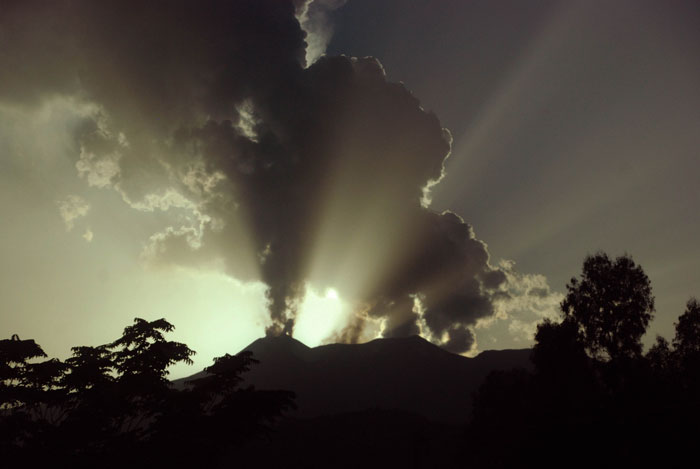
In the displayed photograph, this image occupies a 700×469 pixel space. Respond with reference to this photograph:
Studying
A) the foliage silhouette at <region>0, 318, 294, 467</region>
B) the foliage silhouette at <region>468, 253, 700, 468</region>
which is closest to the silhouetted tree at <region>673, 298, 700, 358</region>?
the foliage silhouette at <region>468, 253, 700, 468</region>

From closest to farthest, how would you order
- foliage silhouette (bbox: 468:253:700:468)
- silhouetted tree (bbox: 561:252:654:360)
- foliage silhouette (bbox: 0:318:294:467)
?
foliage silhouette (bbox: 0:318:294:467)
foliage silhouette (bbox: 468:253:700:468)
silhouetted tree (bbox: 561:252:654:360)

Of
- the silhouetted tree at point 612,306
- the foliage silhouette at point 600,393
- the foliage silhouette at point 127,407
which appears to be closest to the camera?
the foliage silhouette at point 127,407

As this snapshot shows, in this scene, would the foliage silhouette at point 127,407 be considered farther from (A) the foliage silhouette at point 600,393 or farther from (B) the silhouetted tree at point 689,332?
(B) the silhouetted tree at point 689,332

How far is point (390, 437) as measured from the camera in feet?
392

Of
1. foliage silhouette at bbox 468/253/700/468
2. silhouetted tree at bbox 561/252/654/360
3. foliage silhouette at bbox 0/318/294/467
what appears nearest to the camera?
foliage silhouette at bbox 0/318/294/467

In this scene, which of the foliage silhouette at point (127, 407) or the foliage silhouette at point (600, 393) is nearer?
the foliage silhouette at point (127, 407)

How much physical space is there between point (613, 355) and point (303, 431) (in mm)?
110495

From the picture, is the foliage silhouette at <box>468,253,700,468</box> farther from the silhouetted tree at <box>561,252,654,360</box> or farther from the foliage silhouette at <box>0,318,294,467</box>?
the foliage silhouette at <box>0,318,294,467</box>

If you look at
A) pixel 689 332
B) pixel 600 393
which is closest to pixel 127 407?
pixel 600 393

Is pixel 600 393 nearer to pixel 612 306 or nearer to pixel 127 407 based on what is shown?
pixel 612 306

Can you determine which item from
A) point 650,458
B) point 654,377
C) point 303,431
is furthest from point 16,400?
point 303,431

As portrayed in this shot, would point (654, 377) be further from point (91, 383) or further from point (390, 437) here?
point (390, 437)

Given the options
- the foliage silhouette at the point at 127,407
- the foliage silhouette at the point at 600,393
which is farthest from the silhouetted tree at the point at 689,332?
the foliage silhouette at the point at 127,407

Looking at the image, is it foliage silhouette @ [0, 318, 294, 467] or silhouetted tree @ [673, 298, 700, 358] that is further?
silhouetted tree @ [673, 298, 700, 358]
